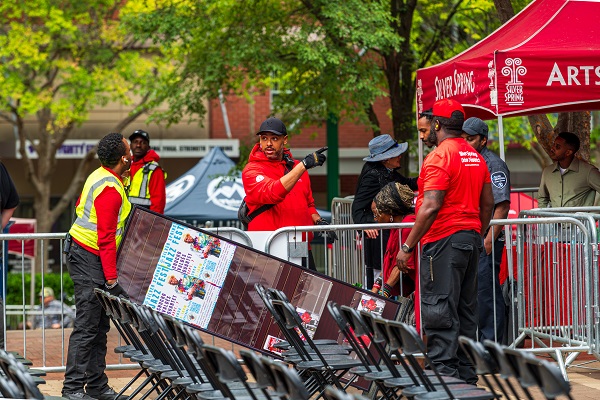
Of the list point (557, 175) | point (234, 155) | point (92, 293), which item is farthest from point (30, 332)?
point (234, 155)

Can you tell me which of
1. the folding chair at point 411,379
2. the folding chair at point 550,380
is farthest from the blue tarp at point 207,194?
the folding chair at point 550,380

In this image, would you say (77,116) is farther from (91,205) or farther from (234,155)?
(91,205)

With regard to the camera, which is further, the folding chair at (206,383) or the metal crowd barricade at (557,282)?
the metal crowd barricade at (557,282)

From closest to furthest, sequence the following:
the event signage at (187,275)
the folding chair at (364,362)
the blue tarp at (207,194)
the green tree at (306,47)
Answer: the folding chair at (364,362), the event signage at (187,275), the green tree at (306,47), the blue tarp at (207,194)

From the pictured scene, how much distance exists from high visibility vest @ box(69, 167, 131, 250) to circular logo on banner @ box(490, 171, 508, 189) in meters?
3.15

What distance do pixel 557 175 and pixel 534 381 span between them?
713 cm

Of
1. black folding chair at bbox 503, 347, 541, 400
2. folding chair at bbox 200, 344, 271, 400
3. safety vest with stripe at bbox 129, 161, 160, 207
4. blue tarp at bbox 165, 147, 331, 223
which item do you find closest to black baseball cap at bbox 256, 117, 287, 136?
safety vest with stripe at bbox 129, 161, 160, 207

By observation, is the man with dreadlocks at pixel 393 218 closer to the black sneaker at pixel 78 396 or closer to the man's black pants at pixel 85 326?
the man's black pants at pixel 85 326

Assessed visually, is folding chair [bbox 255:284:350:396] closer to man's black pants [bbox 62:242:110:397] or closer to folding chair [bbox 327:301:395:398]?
folding chair [bbox 327:301:395:398]

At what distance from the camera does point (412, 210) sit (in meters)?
9.01

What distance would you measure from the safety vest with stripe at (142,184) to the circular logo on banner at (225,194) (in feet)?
30.9

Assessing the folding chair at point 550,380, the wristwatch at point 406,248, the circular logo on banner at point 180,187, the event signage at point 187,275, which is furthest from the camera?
the circular logo on banner at point 180,187

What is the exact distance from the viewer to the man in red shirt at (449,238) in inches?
286

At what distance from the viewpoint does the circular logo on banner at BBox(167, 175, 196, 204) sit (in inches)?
822
